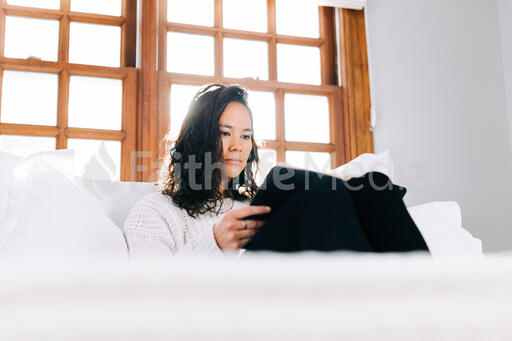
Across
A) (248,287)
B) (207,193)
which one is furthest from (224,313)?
(207,193)

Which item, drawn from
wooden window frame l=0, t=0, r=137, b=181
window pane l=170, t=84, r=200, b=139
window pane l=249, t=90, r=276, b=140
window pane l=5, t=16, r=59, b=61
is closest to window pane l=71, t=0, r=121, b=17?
wooden window frame l=0, t=0, r=137, b=181

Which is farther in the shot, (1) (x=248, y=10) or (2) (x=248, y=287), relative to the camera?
(1) (x=248, y=10)

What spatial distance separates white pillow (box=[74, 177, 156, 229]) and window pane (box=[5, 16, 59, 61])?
3.51 ft

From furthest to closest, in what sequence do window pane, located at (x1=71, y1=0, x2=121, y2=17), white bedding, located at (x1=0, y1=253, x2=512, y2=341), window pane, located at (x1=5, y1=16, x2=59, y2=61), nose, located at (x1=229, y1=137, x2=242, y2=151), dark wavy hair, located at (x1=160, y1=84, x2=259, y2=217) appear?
window pane, located at (x1=71, y1=0, x2=121, y2=17) → window pane, located at (x1=5, y1=16, x2=59, y2=61) → nose, located at (x1=229, y1=137, x2=242, y2=151) → dark wavy hair, located at (x1=160, y1=84, x2=259, y2=217) → white bedding, located at (x1=0, y1=253, x2=512, y2=341)

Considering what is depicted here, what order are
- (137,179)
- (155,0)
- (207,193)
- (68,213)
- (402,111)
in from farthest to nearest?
(402,111) < (155,0) < (137,179) < (207,193) < (68,213)

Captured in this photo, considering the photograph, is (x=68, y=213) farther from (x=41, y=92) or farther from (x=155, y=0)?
(x=155, y=0)

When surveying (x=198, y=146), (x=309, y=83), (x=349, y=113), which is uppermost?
(x=309, y=83)

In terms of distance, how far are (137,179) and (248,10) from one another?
1.10m

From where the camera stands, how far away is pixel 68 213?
1153 millimetres

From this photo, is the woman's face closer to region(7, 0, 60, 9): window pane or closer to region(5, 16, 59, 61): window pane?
region(5, 16, 59, 61): window pane

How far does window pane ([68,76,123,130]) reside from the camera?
7.41ft

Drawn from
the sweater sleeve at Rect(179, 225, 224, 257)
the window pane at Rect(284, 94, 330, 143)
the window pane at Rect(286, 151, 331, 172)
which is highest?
the window pane at Rect(284, 94, 330, 143)

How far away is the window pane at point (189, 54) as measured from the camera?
2434mm

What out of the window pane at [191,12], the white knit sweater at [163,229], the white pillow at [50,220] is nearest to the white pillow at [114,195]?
the white knit sweater at [163,229]
